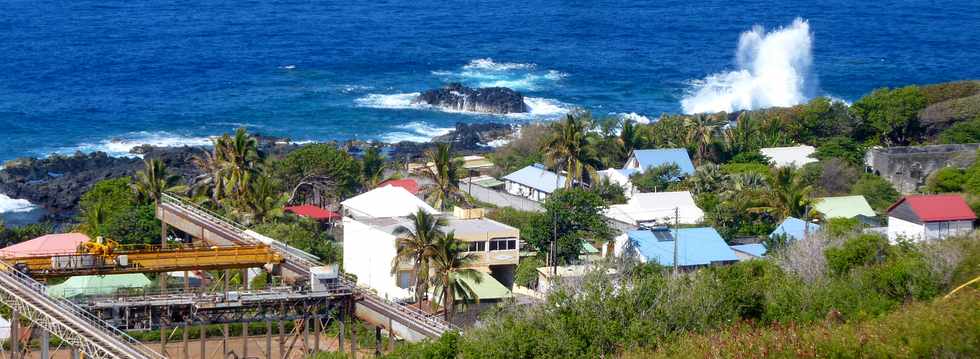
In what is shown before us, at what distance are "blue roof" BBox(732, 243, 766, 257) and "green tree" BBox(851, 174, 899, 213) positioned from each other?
11.8m

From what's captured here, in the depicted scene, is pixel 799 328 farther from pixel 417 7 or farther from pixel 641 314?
pixel 417 7

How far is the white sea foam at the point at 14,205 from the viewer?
81938 mm

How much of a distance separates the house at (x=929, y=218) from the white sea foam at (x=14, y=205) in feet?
158

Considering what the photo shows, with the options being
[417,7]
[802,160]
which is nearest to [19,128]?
[802,160]

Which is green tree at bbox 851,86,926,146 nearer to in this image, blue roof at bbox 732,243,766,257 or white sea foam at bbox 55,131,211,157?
blue roof at bbox 732,243,766,257

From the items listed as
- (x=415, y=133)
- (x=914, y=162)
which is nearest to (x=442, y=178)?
(x=914, y=162)

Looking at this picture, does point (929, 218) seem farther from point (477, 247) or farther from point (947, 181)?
point (477, 247)

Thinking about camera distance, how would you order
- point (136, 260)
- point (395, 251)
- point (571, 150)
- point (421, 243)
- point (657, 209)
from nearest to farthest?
point (136, 260), point (421, 243), point (395, 251), point (657, 209), point (571, 150)

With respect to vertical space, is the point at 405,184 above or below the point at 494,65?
below

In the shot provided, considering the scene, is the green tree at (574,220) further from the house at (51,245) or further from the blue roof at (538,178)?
the house at (51,245)

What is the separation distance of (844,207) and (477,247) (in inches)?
787

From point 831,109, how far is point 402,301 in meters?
43.0

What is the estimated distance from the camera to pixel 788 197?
6450 centimetres

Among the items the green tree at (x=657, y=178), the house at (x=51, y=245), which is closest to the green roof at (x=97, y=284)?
the house at (x=51, y=245)
